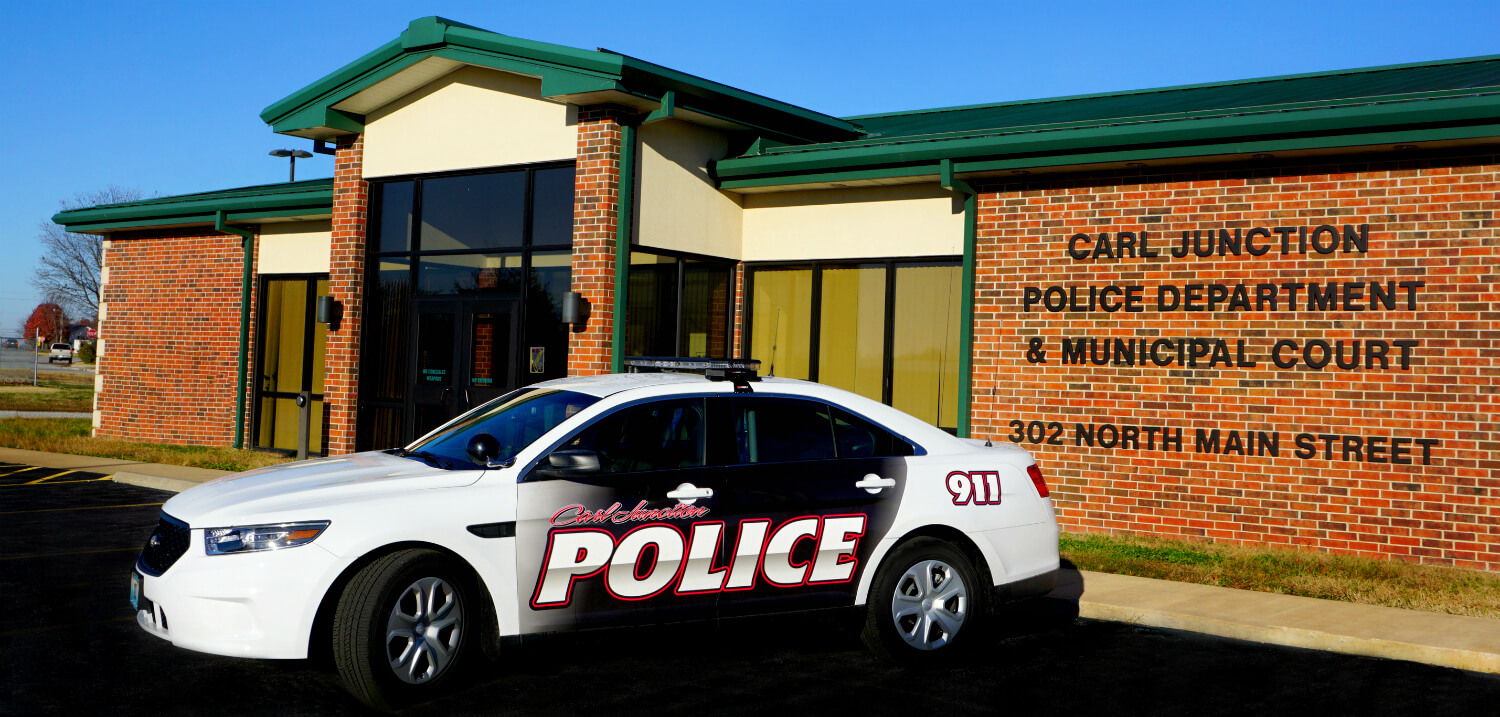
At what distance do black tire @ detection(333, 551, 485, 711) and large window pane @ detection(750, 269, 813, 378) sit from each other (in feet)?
28.7

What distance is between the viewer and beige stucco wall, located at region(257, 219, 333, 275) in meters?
18.3

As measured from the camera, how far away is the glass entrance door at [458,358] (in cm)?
1384

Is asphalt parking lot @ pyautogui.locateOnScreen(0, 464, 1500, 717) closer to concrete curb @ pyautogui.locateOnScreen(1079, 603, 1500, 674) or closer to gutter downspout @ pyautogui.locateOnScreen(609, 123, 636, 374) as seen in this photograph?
concrete curb @ pyautogui.locateOnScreen(1079, 603, 1500, 674)

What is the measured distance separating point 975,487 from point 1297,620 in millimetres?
2631

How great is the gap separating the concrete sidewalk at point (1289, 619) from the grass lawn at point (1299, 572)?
0.82 feet

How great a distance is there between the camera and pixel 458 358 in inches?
560

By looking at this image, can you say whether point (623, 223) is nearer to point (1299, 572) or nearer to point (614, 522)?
point (614, 522)

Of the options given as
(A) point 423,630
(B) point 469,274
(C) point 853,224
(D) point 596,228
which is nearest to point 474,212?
(B) point 469,274

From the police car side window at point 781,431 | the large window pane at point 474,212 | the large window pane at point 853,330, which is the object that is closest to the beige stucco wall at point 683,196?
the large window pane at point 853,330

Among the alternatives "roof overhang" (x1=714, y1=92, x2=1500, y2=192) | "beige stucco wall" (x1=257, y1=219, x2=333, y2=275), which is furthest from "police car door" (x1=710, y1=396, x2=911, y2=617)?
"beige stucco wall" (x1=257, y1=219, x2=333, y2=275)

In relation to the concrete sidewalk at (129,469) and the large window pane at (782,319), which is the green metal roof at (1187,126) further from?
the concrete sidewalk at (129,469)

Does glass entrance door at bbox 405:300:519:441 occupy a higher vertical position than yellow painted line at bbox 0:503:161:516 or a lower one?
higher

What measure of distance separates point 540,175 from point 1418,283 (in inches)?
352

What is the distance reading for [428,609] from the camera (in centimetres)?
573
